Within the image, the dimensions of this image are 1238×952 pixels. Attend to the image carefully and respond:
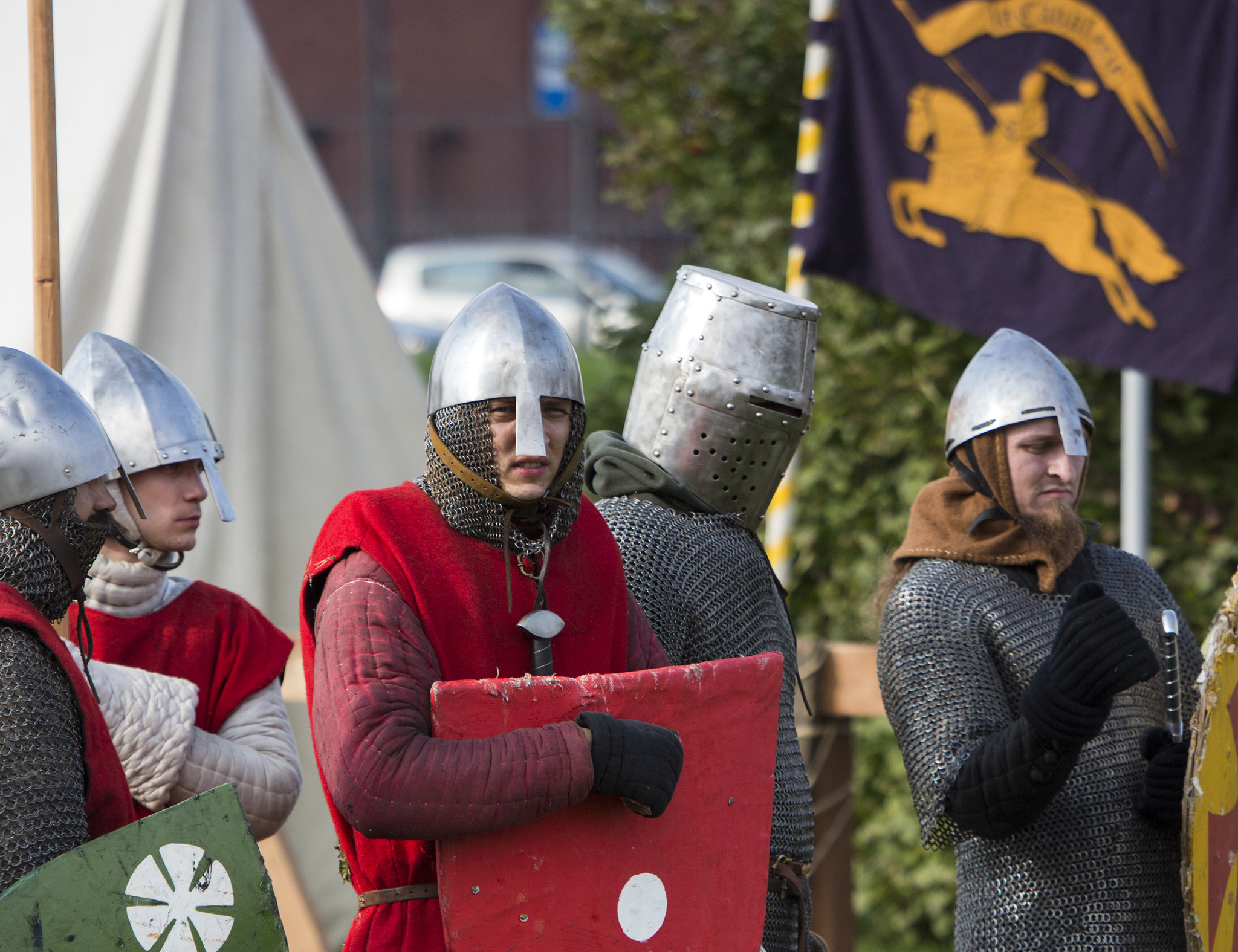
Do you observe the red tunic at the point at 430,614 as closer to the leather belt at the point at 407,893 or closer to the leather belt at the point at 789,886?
the leather belt at the point at 407,893

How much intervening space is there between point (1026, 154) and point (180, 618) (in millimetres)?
3230

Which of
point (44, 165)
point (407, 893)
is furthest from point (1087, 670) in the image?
point (44, 165)

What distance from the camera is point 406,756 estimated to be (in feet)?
5.96

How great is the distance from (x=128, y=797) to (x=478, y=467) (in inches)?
26.0

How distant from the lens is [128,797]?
201 centimetres

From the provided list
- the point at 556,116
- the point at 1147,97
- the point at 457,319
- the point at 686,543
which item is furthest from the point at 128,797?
the point at 556,116

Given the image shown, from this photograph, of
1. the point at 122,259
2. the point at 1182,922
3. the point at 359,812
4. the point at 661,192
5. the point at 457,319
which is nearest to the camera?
the point at 359,812

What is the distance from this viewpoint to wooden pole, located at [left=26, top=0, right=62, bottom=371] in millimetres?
2770

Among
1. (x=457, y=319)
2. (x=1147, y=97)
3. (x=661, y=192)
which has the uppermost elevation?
(x=1147, y=97)

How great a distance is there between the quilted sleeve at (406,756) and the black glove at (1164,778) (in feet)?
4.42

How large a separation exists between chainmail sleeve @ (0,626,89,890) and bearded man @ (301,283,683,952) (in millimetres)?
313

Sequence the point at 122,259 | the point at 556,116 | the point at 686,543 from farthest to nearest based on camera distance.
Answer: the point at 556,116, the point at 122,259, the point at 686,543

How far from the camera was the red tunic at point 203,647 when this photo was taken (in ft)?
8.70

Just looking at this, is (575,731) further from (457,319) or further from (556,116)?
(556,116)
